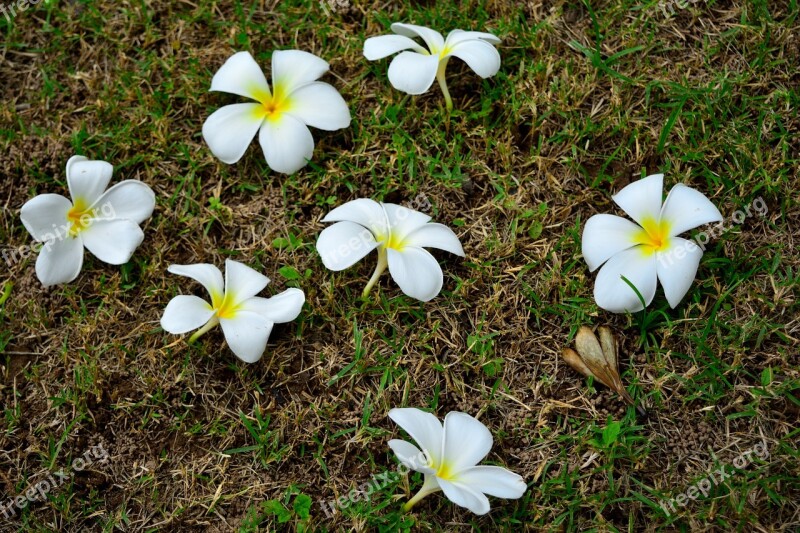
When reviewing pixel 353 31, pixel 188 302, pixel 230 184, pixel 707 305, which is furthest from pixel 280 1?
pixel 707 305

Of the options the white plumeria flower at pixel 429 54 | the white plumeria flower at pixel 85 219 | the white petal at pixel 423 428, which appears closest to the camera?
the white petal at pixel 423 428

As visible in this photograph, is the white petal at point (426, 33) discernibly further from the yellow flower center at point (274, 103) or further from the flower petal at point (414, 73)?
the yellow flower center at point (274, 103)

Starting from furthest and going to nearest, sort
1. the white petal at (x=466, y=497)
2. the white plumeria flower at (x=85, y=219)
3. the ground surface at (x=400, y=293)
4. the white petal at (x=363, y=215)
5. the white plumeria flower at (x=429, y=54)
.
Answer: the white plumeria flower at (x=429, y=54) → the white plumeria flower at (x=85, y=219) → the white petal at (x=363, y=215) → the ground surface at (x=400, y=293) → the white petal at (x=466, y=497)

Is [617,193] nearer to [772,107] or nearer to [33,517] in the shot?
[772,107]

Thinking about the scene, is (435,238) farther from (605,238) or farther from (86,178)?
(86,178)

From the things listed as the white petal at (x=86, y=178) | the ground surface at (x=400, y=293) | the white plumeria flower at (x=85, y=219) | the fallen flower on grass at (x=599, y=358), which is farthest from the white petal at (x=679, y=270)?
the white petal at (x=86, y=178)

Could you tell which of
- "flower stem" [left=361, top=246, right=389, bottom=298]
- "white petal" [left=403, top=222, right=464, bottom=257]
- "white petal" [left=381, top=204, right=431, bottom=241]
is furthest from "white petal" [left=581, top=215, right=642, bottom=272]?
"flower stem" [left=361, top=246, right=389, bottom=298]

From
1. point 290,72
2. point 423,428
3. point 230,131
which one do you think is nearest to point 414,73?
point 290,72
